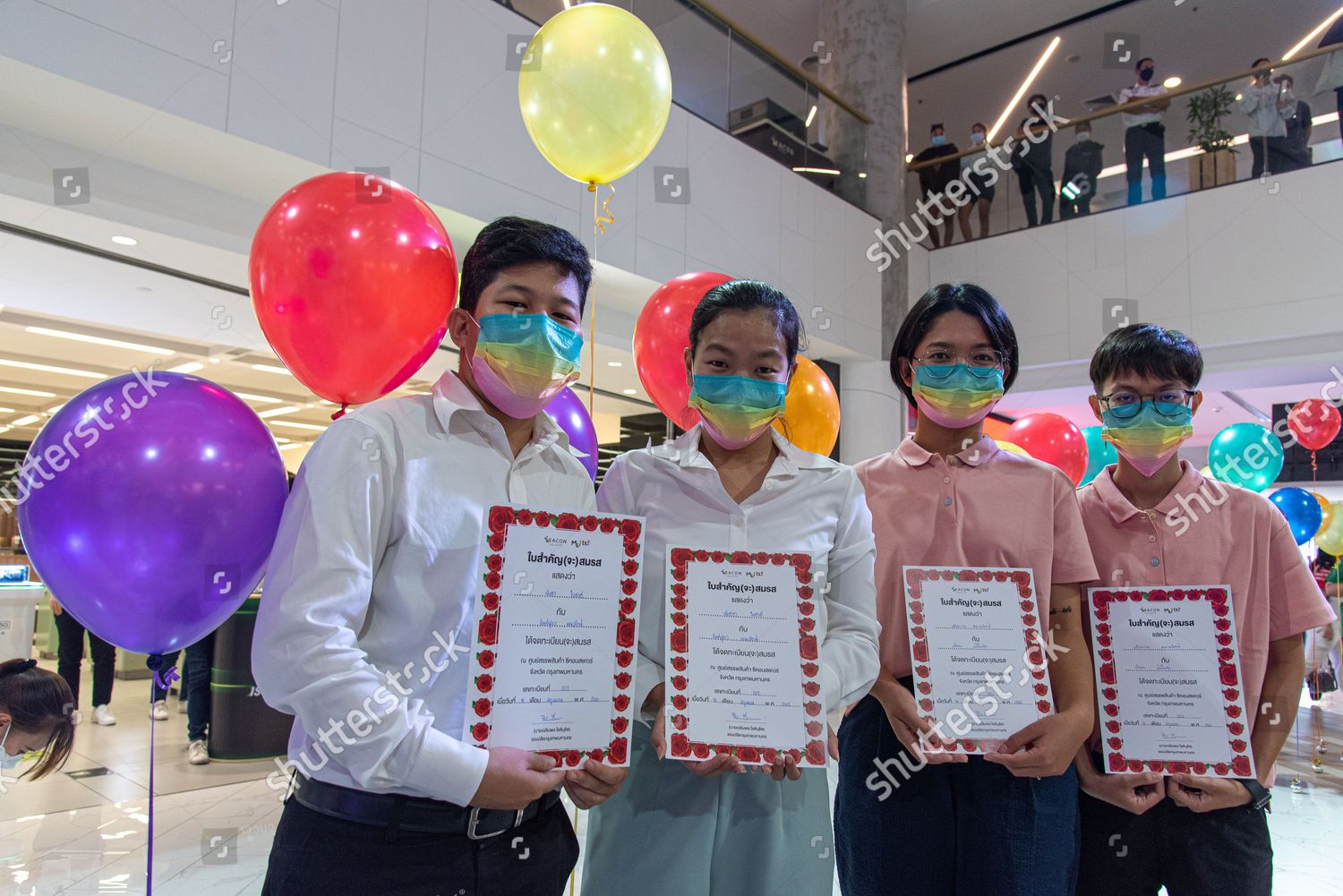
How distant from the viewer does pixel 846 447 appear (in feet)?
26.1

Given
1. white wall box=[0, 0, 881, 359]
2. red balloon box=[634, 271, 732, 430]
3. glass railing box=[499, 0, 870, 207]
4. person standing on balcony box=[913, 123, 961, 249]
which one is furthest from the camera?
person standing on balcony box=[913, 123, 961, 249]

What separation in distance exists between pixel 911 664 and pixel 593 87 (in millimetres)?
1861

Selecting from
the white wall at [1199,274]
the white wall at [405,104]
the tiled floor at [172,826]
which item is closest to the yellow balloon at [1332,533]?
the white wall at [1199,274]

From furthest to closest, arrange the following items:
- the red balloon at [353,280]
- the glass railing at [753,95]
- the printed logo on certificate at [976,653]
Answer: the glass railing at [753,95]
the red balloon at [353,280]
the printed logo on certificate at [976,653]

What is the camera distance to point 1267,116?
6918mm

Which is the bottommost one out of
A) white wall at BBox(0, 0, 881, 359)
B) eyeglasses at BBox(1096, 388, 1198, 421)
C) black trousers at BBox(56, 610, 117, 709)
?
black trousers at BBox(56, 610, 117, 709)

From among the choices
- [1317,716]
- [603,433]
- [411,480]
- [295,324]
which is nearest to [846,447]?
[603,433]

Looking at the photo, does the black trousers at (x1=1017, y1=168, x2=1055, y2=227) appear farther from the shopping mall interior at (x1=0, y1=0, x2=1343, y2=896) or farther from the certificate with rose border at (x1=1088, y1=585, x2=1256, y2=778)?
the certificate with rose border at (x1=1088, y1=585, x2=1256, y2=778)

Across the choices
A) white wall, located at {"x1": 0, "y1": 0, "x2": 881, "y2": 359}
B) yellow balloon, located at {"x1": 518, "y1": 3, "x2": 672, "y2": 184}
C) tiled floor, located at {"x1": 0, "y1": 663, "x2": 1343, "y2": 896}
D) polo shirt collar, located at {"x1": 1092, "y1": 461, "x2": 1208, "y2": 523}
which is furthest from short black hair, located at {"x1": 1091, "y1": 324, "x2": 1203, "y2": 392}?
white wall, located at {"x1": 0, "y1": 0, "x2": 881, "y2": 359}

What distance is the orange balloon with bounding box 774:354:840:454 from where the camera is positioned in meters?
3.06

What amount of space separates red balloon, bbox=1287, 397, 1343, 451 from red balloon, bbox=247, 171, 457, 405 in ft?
25.9

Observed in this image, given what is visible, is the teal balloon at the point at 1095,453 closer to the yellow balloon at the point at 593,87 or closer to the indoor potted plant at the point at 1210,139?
the indoor potted plant at the point at 1210,139

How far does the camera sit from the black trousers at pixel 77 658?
5.11 metres

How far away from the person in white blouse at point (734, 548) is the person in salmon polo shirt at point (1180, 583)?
0.58 m
